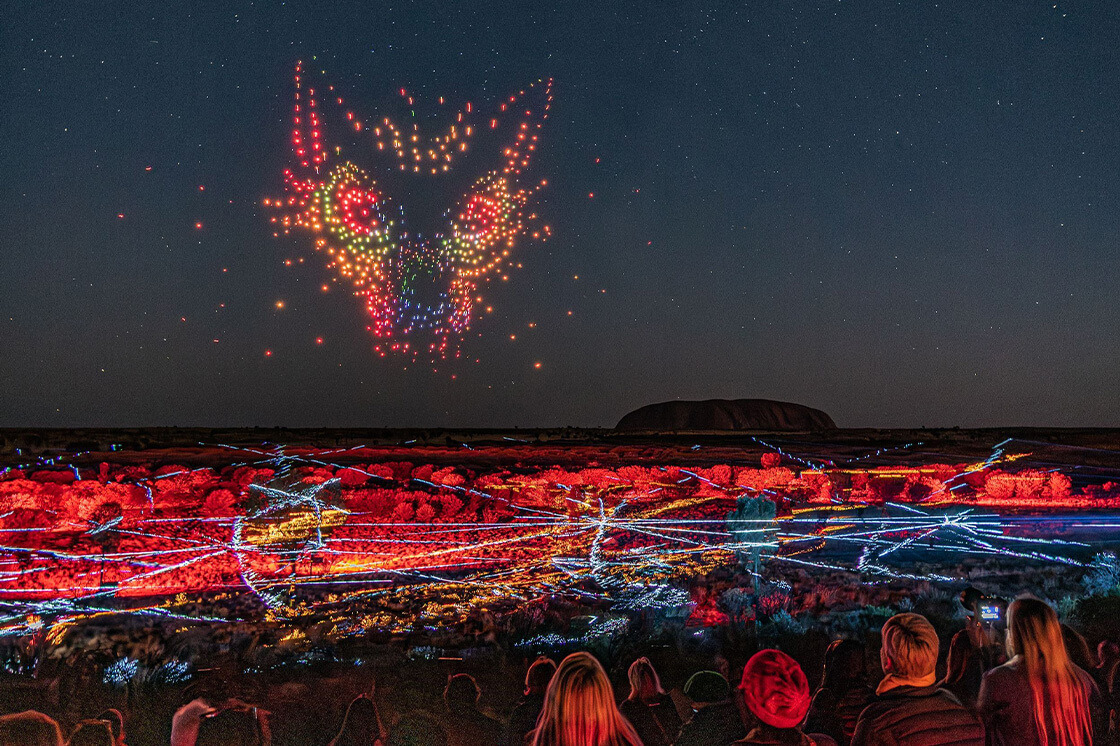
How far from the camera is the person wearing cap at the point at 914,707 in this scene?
3.01 meters

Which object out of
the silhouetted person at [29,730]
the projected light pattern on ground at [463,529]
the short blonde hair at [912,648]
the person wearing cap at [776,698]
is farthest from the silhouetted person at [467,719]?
the short blonde hair at [912,648]

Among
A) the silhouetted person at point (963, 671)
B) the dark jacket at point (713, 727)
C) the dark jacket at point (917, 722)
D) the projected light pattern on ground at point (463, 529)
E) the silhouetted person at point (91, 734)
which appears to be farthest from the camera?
the projected light pattern on ground at point (463, 529)

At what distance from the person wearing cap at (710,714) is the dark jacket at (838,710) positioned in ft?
2.19

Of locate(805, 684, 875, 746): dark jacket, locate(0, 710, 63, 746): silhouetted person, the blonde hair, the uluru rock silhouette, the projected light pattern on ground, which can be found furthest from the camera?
the uluru rock silhouette

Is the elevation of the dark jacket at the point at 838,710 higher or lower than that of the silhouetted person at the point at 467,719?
higher

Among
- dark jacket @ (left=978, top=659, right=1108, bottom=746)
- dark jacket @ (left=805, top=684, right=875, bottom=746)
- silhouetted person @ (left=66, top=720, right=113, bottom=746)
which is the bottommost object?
silhouetted person @ (left=66, top=720, right=113, bottom=746)

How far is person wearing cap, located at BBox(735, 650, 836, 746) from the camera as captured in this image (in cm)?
316

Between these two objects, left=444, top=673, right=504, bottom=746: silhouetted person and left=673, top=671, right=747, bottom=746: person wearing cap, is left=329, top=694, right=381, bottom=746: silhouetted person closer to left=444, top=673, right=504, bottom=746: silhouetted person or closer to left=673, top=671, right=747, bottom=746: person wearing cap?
left=444, top=673, right=504, bottom=746: silhouetted person

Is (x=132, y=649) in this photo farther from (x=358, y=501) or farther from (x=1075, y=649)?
(x=1075, y=649)

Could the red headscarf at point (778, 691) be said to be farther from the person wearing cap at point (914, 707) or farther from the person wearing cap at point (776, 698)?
the person wearing cap at point (914, 707)

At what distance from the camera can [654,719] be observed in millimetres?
5020

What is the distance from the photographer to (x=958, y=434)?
32.0ft

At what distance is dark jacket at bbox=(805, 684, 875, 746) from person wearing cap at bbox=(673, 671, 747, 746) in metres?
0.67

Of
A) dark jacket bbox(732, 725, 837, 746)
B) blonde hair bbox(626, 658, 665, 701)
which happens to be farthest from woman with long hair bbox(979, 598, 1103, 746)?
blonde hair bbox(626, 658, 665, 701)
